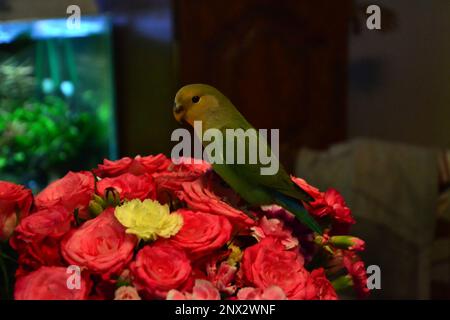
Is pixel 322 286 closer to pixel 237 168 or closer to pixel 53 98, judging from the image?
pixel 237 168

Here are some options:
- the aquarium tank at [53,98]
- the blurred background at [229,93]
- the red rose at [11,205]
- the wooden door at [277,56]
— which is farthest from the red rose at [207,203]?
the wooden door at [277,56]

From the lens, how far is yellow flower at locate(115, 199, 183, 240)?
1.34ft

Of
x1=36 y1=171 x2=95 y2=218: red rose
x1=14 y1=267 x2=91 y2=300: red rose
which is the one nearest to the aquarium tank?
x1=36 y1=171 x2=95 y2=218: red rose

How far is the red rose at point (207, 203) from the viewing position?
17.1 inches

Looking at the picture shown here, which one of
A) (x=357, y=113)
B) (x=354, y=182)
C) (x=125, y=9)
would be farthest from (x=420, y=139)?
(x=125, y=9)

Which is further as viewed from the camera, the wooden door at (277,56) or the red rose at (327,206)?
the wooden door at (277,56)

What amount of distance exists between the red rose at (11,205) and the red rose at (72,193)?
0.04ft

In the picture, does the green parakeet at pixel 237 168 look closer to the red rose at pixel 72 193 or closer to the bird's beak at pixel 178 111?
the bird's beak at pixel 178 111

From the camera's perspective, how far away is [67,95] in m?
1.75

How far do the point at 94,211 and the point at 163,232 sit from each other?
65 mm

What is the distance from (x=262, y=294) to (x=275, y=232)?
7cm

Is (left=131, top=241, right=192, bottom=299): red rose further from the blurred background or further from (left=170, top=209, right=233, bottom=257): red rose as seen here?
the blurred background
